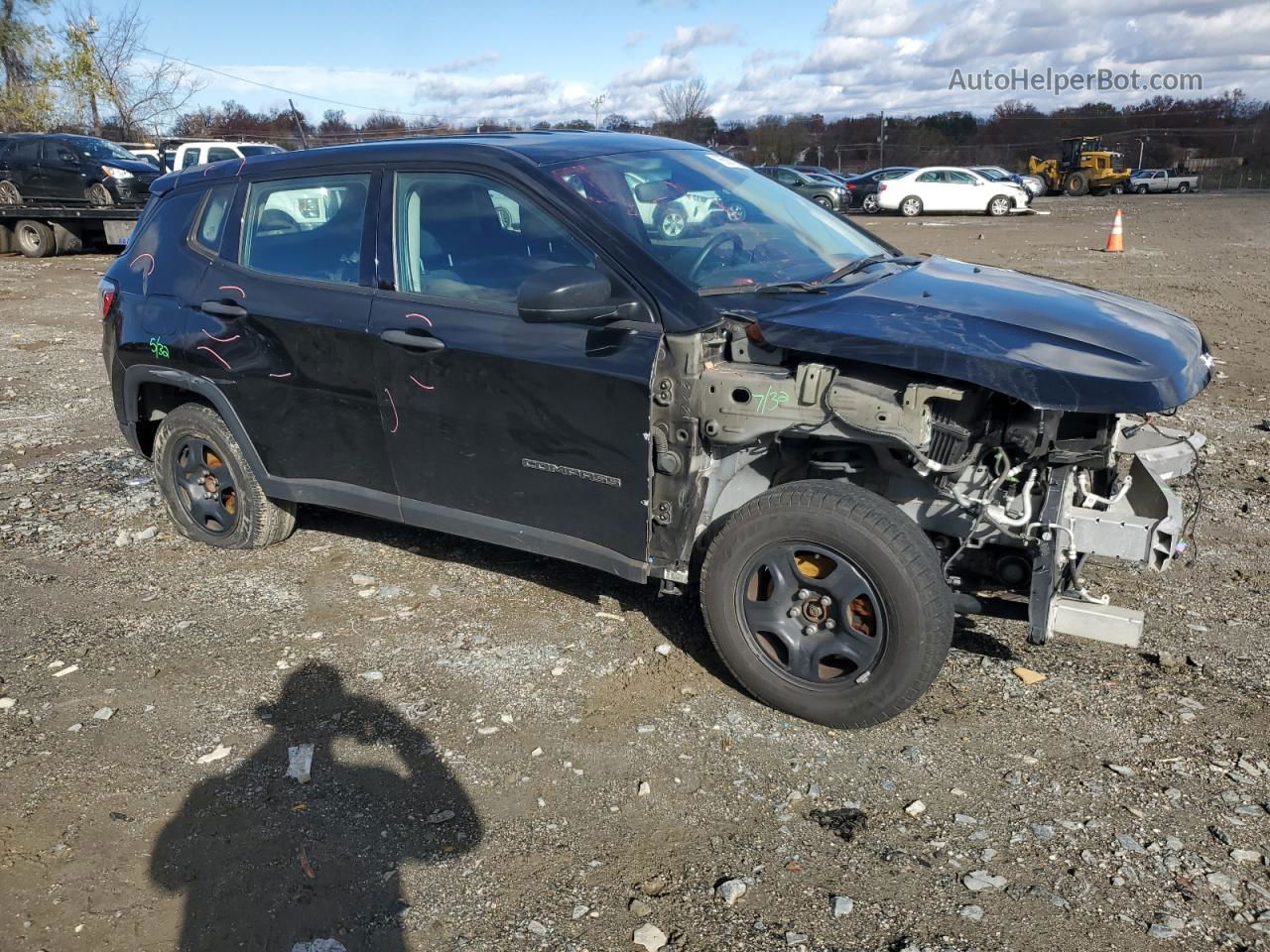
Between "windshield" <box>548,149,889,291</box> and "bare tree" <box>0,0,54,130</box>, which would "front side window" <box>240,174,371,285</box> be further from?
"bare tree" <box>0,0,54,130</box>

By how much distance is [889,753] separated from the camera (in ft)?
11.2

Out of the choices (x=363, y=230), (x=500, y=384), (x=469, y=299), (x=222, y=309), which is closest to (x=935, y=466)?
(x=500, y=384)

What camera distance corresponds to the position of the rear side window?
15.6ft

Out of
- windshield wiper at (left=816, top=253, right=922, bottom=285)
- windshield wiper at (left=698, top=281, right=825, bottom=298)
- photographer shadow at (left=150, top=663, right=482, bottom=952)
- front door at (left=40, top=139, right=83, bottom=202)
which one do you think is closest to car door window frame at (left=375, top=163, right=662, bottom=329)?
windshield wiper at (left=698, top=281, right=825, bottom=298)

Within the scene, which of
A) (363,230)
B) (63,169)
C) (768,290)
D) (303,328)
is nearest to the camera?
(768,290)

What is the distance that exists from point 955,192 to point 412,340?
3061 centimetres

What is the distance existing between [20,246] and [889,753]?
69.4 feet

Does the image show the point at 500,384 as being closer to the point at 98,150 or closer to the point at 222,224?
the point at 222,224

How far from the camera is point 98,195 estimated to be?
1909 cm

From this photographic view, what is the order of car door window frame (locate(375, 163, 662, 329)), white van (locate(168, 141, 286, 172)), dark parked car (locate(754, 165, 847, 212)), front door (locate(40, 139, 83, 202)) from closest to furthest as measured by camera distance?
car door window frame (locate(375, 163, 662, 329)) < front door (locate(40, 139, 83, 202)) < white van (locate(168, 141, 286, 172)) < dark parked car (locate(754, 165, 847, 212))

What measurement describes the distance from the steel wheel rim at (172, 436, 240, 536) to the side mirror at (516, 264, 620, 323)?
2.41 m

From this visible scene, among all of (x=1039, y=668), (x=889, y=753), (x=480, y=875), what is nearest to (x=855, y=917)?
(x=889, y=753)

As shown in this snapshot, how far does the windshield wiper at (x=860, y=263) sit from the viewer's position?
3.97 meters

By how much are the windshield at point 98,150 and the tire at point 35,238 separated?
1.63 meters
